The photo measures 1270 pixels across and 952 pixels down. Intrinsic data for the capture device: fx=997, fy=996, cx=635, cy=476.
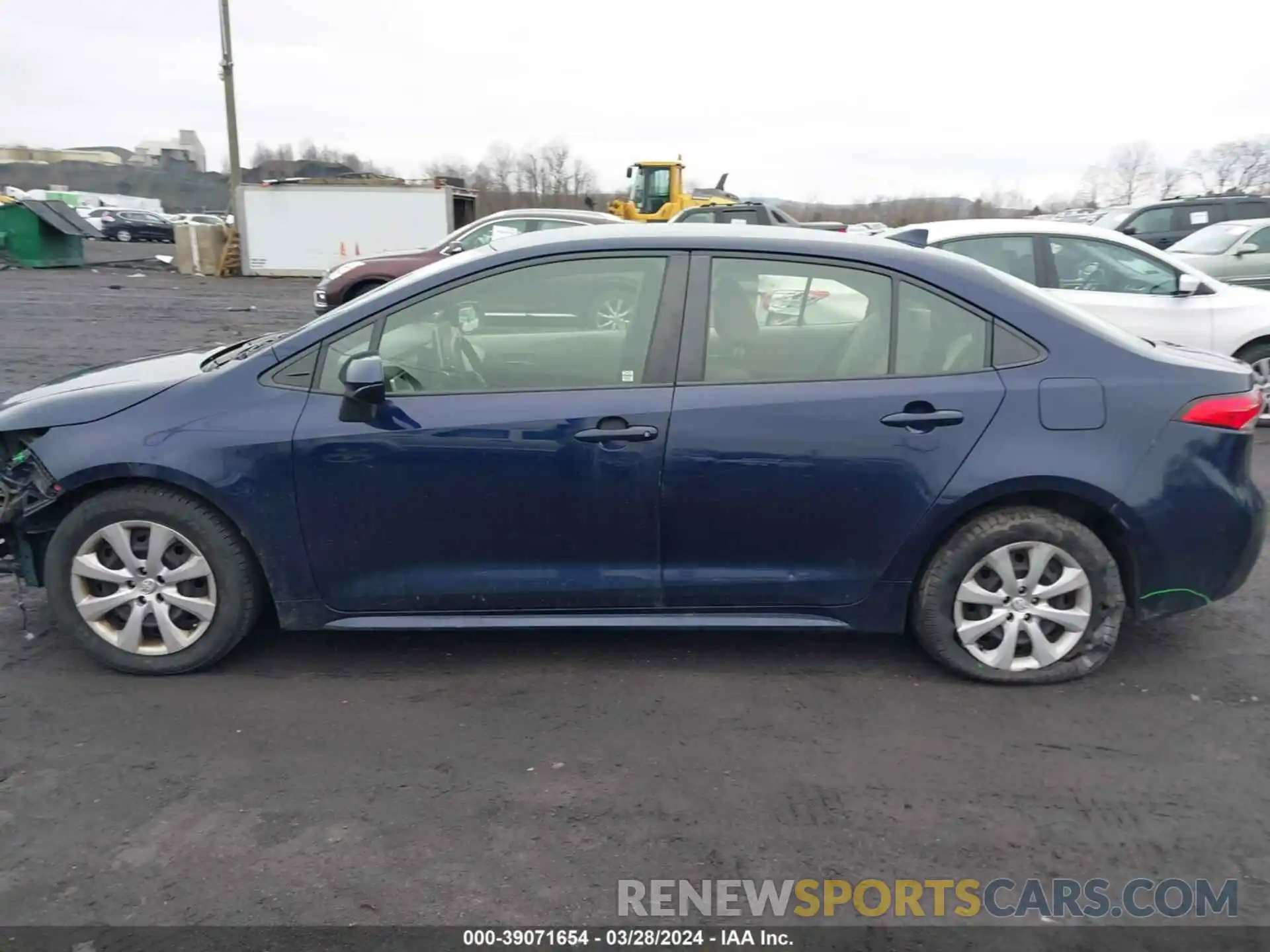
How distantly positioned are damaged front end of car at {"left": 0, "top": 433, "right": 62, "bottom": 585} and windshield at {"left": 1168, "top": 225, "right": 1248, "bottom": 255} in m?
12.1

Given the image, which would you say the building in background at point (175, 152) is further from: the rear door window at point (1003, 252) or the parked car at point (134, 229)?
the rear door window at point (1003, 252)

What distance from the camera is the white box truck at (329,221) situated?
2680 centimetres

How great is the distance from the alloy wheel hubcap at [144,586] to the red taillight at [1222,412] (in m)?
3.68

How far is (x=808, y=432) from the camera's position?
361 centimetres

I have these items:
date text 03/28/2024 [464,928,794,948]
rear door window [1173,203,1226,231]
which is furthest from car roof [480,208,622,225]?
date text 03/28/2024 [464,928,794,948]

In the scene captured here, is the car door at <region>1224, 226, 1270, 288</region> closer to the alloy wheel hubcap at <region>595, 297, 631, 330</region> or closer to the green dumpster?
the alloy wheel hubcap at <region>595, 297, 631, 330</region>

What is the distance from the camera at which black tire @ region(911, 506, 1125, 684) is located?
370 centimetres

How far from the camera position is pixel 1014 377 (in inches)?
145

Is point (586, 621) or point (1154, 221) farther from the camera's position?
point (1154, 221)

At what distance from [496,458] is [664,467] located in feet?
2.00

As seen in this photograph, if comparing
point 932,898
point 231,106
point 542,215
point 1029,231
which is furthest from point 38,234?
point 932,898

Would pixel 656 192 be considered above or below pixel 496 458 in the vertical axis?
above

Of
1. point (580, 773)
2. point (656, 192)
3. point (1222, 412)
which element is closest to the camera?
point (580, 773)

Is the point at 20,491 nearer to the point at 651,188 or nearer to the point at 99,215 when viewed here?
the point at 651,188
